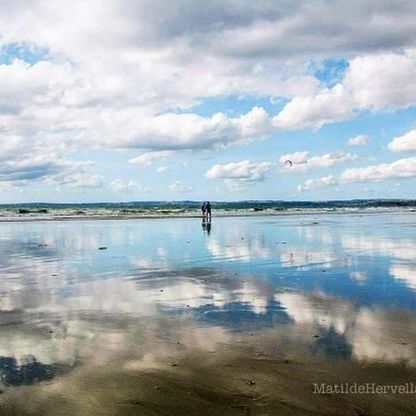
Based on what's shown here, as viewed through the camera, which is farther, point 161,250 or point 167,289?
point 161,250

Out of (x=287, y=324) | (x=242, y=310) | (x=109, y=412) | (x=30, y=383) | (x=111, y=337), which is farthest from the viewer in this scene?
(x=242, y=310)

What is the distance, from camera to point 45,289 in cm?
1634

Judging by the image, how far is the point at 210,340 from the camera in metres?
10.1

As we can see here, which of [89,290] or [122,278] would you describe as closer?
[89,290]

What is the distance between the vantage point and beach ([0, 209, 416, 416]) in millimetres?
7195

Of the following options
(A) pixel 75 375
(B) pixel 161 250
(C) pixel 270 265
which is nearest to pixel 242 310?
(A) pixel 75 375

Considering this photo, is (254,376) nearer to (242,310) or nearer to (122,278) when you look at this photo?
(242,310)

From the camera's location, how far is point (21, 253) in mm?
28547

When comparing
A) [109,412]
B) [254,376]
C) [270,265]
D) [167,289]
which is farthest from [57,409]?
[270,265]

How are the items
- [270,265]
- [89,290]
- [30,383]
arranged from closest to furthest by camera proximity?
[30,383] < [89,290] < [270,265]

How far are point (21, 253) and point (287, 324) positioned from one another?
71.2 feet

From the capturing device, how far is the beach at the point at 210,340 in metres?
7.20

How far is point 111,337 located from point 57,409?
11.2 feet

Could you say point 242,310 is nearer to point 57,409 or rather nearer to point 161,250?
point 57,409
